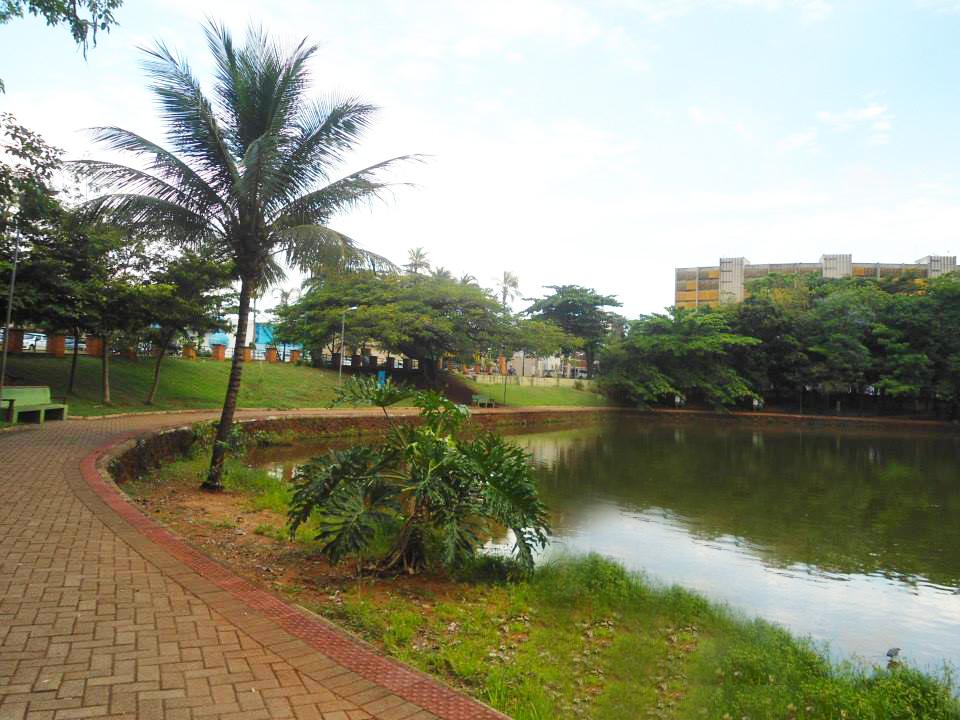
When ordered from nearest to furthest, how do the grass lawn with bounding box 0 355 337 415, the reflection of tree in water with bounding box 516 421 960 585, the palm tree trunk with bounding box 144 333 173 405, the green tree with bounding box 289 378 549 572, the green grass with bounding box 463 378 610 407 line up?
the green tree with bounding box 289 378 549 572, the reflection of tree in water with bounding box 516 421 960 585, the palm tree trunk with bounding box 144 333 173 405, the grass lawn with bounding box 0 355 337 415, the green grass with bounding box 463 378 610 407

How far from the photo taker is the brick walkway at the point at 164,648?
278 centimetres

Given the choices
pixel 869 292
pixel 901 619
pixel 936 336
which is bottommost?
pixel 901 619

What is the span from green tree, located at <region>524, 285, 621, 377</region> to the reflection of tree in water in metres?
21.0

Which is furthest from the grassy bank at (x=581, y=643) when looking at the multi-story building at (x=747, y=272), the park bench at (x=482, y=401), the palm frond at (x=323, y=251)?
the multi-story building at (x=747, y=272)

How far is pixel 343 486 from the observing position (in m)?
5.67

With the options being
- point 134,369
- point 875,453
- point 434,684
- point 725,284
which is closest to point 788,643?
point 434,684

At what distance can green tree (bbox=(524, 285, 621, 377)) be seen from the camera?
4488 cm

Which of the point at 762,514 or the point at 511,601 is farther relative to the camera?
the point at 762,514

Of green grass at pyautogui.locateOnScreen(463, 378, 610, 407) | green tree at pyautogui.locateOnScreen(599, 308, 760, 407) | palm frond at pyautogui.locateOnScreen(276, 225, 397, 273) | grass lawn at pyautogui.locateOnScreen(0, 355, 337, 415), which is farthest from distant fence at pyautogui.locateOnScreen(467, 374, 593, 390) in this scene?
palm frond at pyautogui.locateOnScreen(276, 225, 397, 273)

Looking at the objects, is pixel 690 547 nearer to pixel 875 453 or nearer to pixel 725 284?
pixel 875 453

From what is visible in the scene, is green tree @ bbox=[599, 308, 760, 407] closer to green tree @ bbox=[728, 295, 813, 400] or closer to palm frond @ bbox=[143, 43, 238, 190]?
green tree @ bbox=[728, 295, 813, 400]

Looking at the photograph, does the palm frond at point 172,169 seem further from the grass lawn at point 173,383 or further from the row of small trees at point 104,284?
the grass lawn at point 173,383

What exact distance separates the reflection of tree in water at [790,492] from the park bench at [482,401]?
574 centimetres

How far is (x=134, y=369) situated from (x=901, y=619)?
73.7 feet
